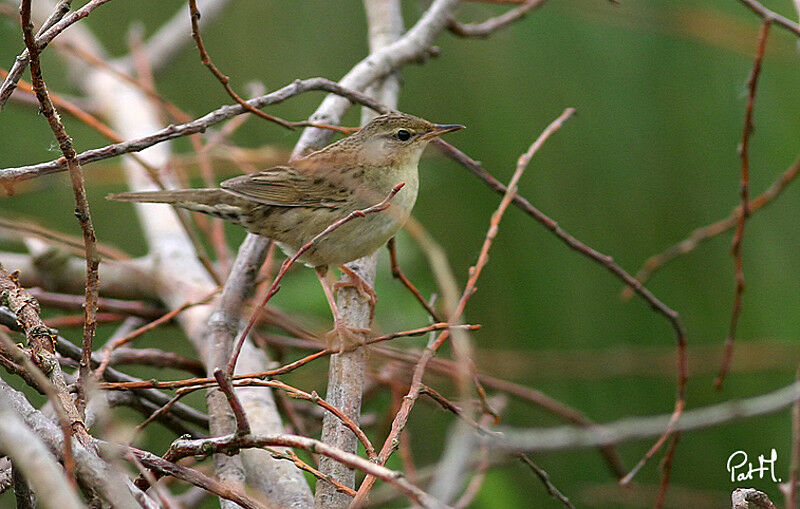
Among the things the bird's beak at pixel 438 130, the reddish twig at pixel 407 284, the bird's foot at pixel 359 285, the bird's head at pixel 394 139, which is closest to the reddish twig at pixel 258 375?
the reddish twig at pixel 407 284

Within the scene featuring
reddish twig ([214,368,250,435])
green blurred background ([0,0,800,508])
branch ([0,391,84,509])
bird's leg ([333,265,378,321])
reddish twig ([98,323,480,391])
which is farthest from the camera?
green blurred background ([0,0,800,508])

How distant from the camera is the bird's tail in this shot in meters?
2.02

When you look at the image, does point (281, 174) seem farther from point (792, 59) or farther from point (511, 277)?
point (792, 59)

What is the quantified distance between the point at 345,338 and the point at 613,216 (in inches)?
66.6

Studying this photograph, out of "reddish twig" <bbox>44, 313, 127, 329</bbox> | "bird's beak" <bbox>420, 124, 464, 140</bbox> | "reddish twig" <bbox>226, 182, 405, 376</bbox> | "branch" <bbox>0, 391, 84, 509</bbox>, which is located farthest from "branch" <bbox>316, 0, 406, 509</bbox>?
"reddish twig" <bbox>44, 313, 127, 329</bbox>

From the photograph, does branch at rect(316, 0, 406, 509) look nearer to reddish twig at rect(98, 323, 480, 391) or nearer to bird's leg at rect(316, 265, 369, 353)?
bird's leg at rect(316, 265, 369, 353)

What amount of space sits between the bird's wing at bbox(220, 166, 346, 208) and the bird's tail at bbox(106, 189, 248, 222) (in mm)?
26

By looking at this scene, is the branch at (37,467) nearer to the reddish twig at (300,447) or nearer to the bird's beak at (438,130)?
the reddish twig at (300,447)

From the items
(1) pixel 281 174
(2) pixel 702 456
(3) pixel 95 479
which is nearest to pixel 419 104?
(1) pixel 281 174

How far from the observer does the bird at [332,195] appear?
6.86 ft

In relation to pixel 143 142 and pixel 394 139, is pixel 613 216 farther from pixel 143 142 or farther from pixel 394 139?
pixel 143 142

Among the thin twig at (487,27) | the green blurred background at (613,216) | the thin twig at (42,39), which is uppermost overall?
the thin twig at (42,39)

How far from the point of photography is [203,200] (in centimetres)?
216

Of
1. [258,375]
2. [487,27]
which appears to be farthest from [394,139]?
[258,375]
